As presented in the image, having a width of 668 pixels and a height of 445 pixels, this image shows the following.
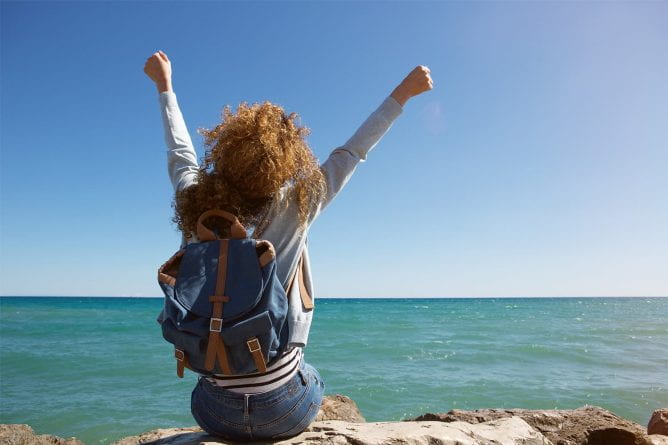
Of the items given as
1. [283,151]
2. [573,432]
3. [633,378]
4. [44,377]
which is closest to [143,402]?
[44,377]

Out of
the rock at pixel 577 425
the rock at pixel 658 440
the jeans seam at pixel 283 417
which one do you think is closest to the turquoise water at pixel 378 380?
the rock at pixel 577 425

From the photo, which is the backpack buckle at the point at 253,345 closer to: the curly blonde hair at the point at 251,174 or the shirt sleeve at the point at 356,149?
the curly blonde hair at the point at 251,174

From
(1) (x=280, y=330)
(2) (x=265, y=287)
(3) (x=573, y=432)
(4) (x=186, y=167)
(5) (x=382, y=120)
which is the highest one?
(5) (x=382, y=120)

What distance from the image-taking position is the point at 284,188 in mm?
1911

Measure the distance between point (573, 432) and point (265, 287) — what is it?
283 cm

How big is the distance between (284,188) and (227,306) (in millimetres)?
555

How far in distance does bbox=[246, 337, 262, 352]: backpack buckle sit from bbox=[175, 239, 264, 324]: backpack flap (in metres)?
0.10

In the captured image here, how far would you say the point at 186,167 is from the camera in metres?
2.18

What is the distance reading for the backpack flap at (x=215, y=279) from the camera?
1644mm

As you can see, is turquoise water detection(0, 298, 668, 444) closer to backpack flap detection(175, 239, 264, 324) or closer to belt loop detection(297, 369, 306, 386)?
belt loop detection(297, 369, 306, 386)

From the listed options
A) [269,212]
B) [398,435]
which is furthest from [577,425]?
[269,212]

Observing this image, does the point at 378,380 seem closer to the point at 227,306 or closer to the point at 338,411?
the point at 338,411

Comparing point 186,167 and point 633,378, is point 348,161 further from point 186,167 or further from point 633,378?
point 633,378

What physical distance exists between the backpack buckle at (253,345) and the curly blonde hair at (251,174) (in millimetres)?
471
